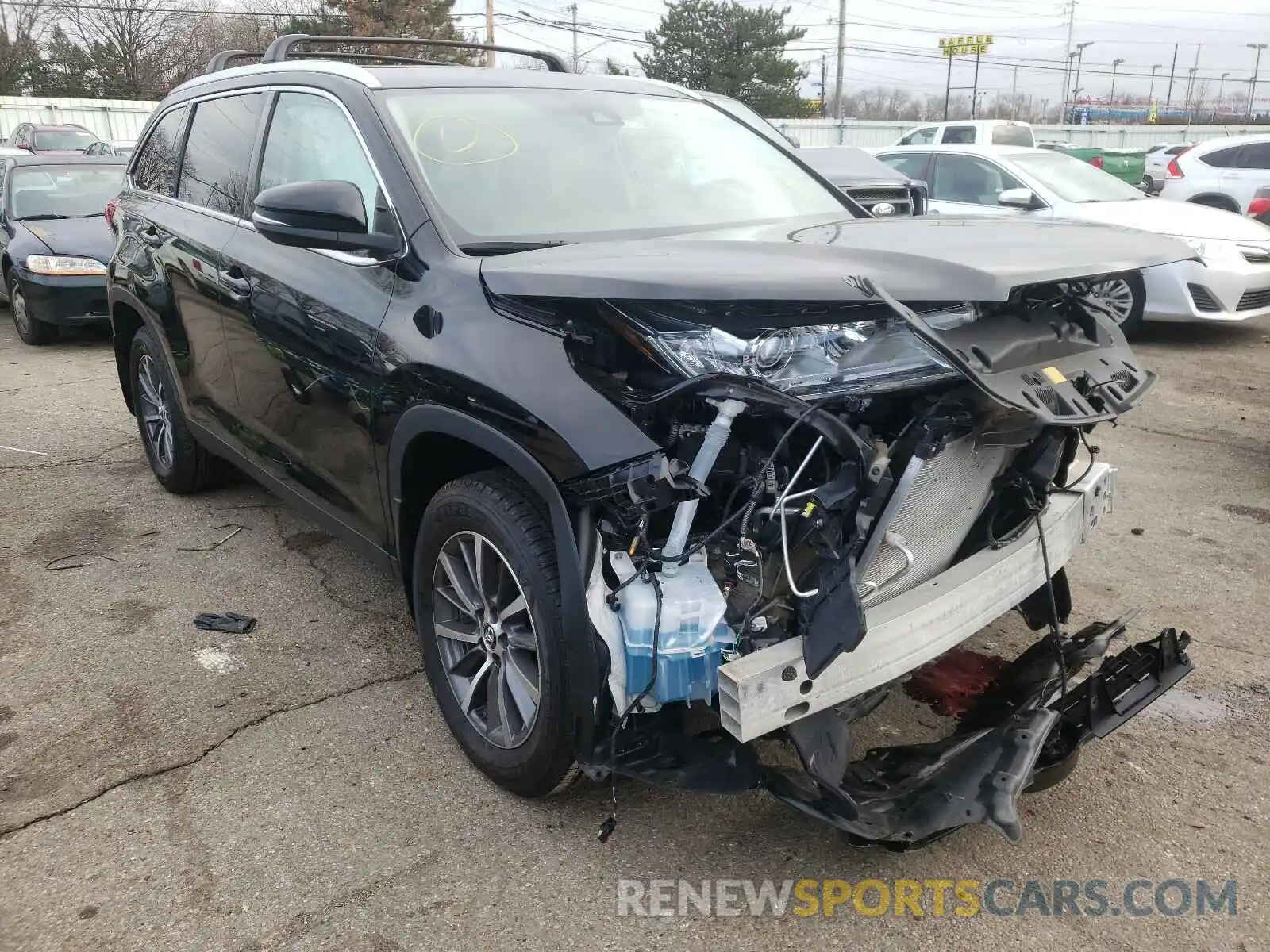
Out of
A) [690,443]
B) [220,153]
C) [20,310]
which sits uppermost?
[220,153]

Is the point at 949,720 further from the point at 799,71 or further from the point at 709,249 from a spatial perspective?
the point at 799,71

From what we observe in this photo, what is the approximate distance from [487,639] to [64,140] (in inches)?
A: 890

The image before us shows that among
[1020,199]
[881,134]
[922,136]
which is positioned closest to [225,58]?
[1020,199]

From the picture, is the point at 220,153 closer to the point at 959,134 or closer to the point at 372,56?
the point at 372,56

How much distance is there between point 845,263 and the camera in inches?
84.7

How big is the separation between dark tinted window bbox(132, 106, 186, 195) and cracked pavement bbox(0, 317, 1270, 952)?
1.78 m

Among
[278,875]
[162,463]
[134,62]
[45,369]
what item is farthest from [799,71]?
[278,875]

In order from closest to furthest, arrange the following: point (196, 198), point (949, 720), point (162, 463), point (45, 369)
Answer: point (949, 720), point (196, 198), point (162, 463), point (45, 369)

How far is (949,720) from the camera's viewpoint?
3.18m

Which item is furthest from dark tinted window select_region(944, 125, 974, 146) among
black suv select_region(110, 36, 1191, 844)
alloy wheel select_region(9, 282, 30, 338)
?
black suv select_region(110, 36, 1191, 844)

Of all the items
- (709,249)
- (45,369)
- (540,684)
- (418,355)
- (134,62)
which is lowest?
(45,369)

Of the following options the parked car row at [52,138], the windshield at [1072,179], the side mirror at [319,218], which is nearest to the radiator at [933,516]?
the side mirror at [319,218]

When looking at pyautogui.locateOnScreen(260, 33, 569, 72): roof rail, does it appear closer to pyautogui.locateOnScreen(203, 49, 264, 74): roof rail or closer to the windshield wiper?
pyautogui.locateOnScreen(203, 49, 264, 74): roof rail

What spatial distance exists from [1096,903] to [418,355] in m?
2.22
